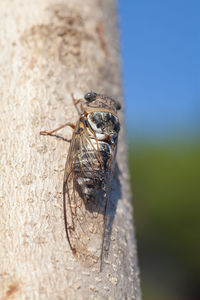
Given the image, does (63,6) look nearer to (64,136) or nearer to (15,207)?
(64,136)

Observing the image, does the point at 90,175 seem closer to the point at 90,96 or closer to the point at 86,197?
the point at 86,197

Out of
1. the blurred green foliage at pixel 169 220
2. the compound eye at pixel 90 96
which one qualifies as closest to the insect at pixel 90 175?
the compound eye at pixel 90 96

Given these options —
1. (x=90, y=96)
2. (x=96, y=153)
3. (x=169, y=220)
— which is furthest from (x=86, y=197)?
(x=169, y=220)

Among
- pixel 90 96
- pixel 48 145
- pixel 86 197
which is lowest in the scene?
pixel 86 197

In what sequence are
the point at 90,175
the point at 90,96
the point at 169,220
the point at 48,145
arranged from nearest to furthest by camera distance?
the point at 48,145 < the point at 90,175 < the point at 90,96 < the point at 169,220

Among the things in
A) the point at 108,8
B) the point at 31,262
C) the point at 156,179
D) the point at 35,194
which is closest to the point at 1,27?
the point at 108,8

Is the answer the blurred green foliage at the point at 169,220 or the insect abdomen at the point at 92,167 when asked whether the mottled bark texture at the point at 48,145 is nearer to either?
the insect abdomen at the point at 92,167
